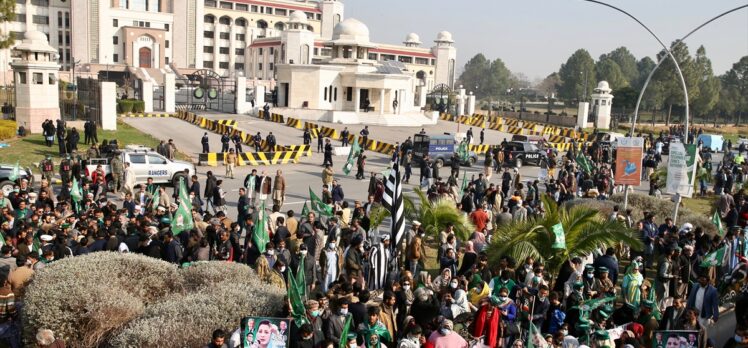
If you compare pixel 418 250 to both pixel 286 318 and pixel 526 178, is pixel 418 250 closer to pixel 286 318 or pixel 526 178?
pixel 286 318

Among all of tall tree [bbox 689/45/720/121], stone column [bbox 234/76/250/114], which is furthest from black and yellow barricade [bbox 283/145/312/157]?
tall tree [bbox 689/45/720/121]

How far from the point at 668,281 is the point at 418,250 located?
4383 mm

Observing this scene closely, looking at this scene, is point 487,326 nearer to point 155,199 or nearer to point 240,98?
point 155,199

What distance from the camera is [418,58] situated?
105 m

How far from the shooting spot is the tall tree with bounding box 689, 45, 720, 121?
247 ft

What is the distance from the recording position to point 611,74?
310ft

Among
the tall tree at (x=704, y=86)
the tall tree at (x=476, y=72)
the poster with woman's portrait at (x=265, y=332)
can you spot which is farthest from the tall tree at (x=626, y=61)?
the poster with woman's portrait at (x=265, y=332)

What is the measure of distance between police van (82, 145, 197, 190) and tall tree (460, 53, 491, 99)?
12135cm

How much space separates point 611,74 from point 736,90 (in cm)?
1547

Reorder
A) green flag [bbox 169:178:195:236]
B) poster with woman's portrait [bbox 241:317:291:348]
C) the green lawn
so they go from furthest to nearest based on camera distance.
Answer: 1. the green lawn
2. green flag [bbox 169:178:195:236]
3. poster with woman's portrait [bbox 241:317:291:348]

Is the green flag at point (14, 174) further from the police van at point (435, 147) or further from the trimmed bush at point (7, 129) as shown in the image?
the police van at point (435, 147)

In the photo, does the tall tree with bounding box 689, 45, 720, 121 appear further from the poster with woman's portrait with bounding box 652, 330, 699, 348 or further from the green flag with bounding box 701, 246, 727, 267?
the poster with woman's portrait with bounding box 652, 330, 699, 348

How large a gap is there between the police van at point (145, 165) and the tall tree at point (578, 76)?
72.5m

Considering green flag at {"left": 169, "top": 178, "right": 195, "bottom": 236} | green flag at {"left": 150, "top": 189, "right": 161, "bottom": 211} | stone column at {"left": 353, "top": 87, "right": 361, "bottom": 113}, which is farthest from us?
stone column at {"left": 353, "top": 87, "right": 361, "bottom": 113}
